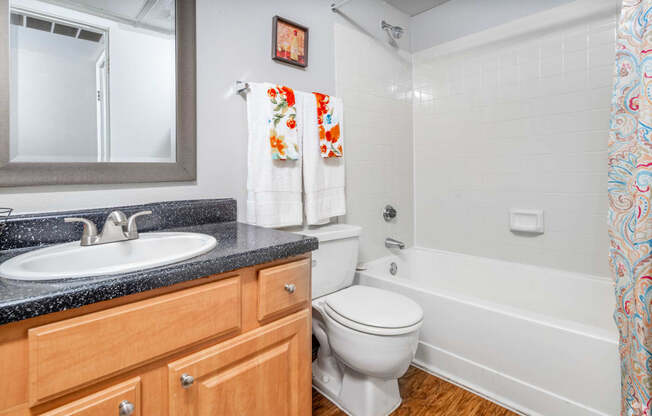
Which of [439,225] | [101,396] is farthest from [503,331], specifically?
[101,396]

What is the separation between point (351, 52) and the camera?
6.88 feet

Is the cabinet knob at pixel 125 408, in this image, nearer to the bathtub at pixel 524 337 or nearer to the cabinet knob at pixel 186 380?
the cabinet knob at pixel 186 380

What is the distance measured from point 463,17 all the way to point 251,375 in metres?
2.55

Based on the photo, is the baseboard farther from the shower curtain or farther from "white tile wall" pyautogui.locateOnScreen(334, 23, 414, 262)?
"white tile wall" pyautogui.locateOnScreen(334, 23, 414, 262)

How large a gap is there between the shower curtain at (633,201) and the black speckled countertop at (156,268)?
0.88m

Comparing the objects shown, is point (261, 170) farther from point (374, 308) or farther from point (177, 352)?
point (177, 352)

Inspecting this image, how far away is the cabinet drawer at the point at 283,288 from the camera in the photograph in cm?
94

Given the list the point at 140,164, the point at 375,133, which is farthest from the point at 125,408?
the point at 375,133

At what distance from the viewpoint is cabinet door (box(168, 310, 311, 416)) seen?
0.80 meters

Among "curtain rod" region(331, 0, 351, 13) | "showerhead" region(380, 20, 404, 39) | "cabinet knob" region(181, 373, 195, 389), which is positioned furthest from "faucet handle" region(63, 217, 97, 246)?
"showerhead" region(380, 20, 404, 39)

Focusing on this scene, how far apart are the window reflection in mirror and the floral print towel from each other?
433mm

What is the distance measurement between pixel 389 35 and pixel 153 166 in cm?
189

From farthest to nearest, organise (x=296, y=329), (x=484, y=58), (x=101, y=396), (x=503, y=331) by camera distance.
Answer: (x=484, y=58), (x=503, y=331), (x=296, y=329), (x=101, y=396)

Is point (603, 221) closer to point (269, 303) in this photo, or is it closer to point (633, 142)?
point (633, 142)
